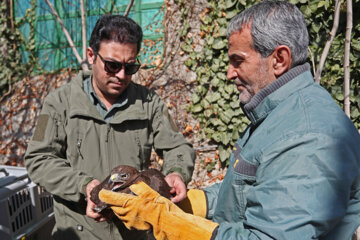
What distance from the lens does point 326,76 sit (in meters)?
4.16

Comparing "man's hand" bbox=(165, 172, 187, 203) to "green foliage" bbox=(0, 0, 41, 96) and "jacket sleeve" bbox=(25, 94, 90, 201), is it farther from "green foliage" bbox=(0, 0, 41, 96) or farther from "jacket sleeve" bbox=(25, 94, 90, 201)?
"green foliage" bbox=(0, 0, 41, 96)

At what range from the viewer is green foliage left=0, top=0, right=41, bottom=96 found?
648 cm

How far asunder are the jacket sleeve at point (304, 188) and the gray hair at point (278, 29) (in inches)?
18.9

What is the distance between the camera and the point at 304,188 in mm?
1105

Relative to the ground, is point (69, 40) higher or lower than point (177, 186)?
higher

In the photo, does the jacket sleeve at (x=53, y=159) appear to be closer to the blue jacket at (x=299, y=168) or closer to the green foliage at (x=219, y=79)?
the blue jacket at (x=299, y=168)

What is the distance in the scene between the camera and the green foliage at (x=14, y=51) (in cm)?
648

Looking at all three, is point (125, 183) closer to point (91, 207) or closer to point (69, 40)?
point (91, 207)

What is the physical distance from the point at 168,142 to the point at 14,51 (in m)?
5.66

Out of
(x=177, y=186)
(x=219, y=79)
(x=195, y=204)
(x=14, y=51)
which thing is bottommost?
(x=195, y=204)

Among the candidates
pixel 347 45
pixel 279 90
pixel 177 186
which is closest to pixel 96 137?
pixel 177 186

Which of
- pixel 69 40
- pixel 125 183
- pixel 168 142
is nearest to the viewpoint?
pixel 125 183

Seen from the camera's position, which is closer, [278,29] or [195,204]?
[278,29]

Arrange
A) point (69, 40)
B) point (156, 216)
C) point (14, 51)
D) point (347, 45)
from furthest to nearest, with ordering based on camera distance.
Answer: point (14, 51) → point (69, 40) → point (347, 45) → point (156, 216)
